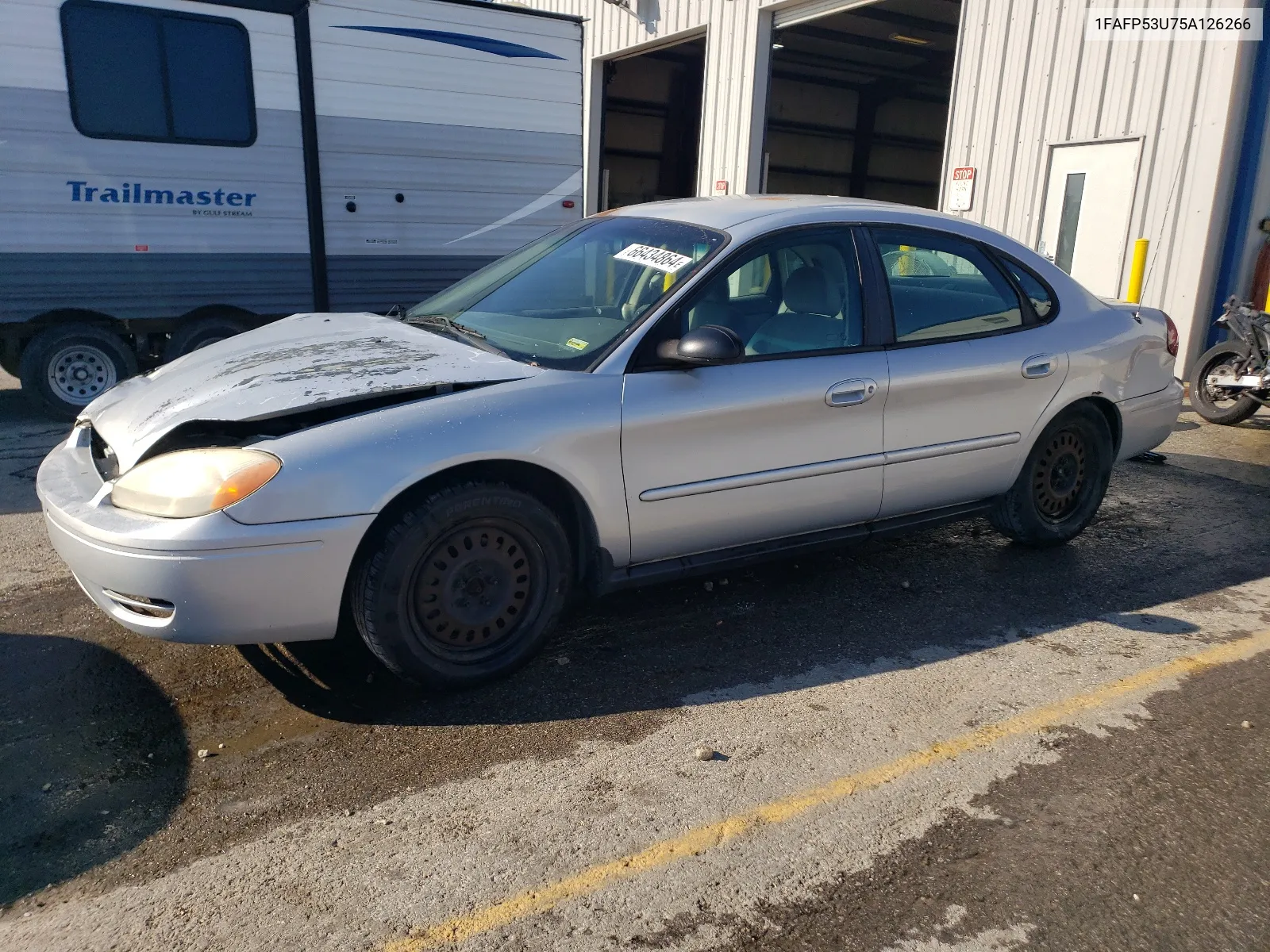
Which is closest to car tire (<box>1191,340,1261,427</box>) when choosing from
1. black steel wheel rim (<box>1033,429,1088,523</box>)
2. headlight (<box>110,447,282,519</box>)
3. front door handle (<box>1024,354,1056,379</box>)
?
black steel wheel rim (<box>1033,429,1088,523</box>)

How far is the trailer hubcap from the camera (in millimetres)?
7566

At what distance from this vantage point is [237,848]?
250cm

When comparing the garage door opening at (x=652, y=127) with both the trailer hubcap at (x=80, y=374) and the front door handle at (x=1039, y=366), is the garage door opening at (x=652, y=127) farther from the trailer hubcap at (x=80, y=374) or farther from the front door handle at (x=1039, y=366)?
the front door handle at (x=1039, y=366)

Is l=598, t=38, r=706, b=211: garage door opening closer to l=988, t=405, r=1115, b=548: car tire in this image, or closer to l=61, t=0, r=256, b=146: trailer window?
l=61, t=0, r=256, b=146: trailer window

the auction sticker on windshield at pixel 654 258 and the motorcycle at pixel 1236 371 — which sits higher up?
the auction sticker on windshield at pixel 654 258

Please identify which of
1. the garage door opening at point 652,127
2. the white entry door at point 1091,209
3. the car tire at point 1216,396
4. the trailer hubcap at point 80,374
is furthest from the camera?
the garage door opening at point 652,127

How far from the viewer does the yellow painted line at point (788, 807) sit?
7.46 feet

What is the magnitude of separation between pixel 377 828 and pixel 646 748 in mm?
850

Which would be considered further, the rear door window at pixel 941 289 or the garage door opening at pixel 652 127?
the garage door opening at pixel 652 127

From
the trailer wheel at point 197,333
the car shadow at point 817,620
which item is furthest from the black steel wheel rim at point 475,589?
the trailer wheel at point 197,333

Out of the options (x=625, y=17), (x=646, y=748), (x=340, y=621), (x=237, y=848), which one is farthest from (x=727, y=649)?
(x=625, y=17)

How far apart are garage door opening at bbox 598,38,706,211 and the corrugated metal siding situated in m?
9.32

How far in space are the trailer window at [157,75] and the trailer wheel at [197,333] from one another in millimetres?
1418

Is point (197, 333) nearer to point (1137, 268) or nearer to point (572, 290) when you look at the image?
point (572, 290)
